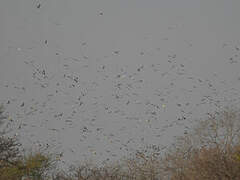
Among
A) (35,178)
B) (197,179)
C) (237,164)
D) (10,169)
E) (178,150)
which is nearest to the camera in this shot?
(237,164)

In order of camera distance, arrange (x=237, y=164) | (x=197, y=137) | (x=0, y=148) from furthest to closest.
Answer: (x=197, y=137)
(x=0, y=148)
(x=237, y=164)

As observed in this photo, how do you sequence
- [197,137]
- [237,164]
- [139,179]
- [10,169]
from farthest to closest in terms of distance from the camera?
[197,137], [139,179], [10,169], [237,164]

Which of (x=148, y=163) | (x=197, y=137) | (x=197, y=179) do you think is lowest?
(x=197, y=179)

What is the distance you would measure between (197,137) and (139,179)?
8192 mm

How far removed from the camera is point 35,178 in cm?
2333

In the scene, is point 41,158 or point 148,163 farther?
point 148,163

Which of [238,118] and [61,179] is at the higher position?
[238,118]

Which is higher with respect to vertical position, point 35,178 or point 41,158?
point 41,158

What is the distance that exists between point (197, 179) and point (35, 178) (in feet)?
55.7

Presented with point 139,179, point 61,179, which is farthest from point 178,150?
point 61,179

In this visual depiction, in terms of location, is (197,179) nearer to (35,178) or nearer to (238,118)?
(35,178)

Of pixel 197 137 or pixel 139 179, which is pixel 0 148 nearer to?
pixel 139 179

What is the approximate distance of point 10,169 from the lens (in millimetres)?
18500

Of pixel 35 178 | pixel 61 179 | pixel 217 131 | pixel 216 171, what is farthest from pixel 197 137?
pixel 216 171
